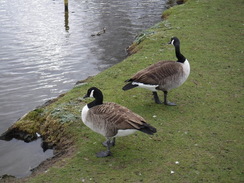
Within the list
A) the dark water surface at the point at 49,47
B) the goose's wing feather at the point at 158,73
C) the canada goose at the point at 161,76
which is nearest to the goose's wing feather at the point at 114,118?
the canada goose at the point at 161,76

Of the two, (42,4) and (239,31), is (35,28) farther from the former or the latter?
(239,31)

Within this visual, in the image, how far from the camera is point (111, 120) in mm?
8656

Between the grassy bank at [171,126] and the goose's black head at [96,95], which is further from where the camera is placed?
the goose's black head at [96,95]

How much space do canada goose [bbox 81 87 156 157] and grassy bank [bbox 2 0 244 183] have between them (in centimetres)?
81

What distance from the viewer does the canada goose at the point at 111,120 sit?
8414 millimetres

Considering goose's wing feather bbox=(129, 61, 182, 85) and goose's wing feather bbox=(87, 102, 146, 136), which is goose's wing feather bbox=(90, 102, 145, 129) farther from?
goose's wing feather bbox=(129, 61, 182, 85)

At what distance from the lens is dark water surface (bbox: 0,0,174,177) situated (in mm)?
14234

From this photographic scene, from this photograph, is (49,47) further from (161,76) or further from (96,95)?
(96,95)

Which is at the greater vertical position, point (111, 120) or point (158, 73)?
point (158, 73)

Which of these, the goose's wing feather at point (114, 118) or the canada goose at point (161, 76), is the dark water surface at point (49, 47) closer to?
the goose's wing feather at point (114, 118)

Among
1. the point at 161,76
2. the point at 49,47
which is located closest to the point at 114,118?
the point at 161,76

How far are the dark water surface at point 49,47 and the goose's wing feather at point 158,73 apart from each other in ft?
12.8

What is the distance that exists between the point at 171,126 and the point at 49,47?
50.5 feet

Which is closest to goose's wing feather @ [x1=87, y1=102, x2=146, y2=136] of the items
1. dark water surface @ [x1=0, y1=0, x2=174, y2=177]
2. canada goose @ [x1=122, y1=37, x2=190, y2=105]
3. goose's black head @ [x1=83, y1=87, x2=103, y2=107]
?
goose's black head @ [x1=83, y1=87, x2=103, y2=107]
